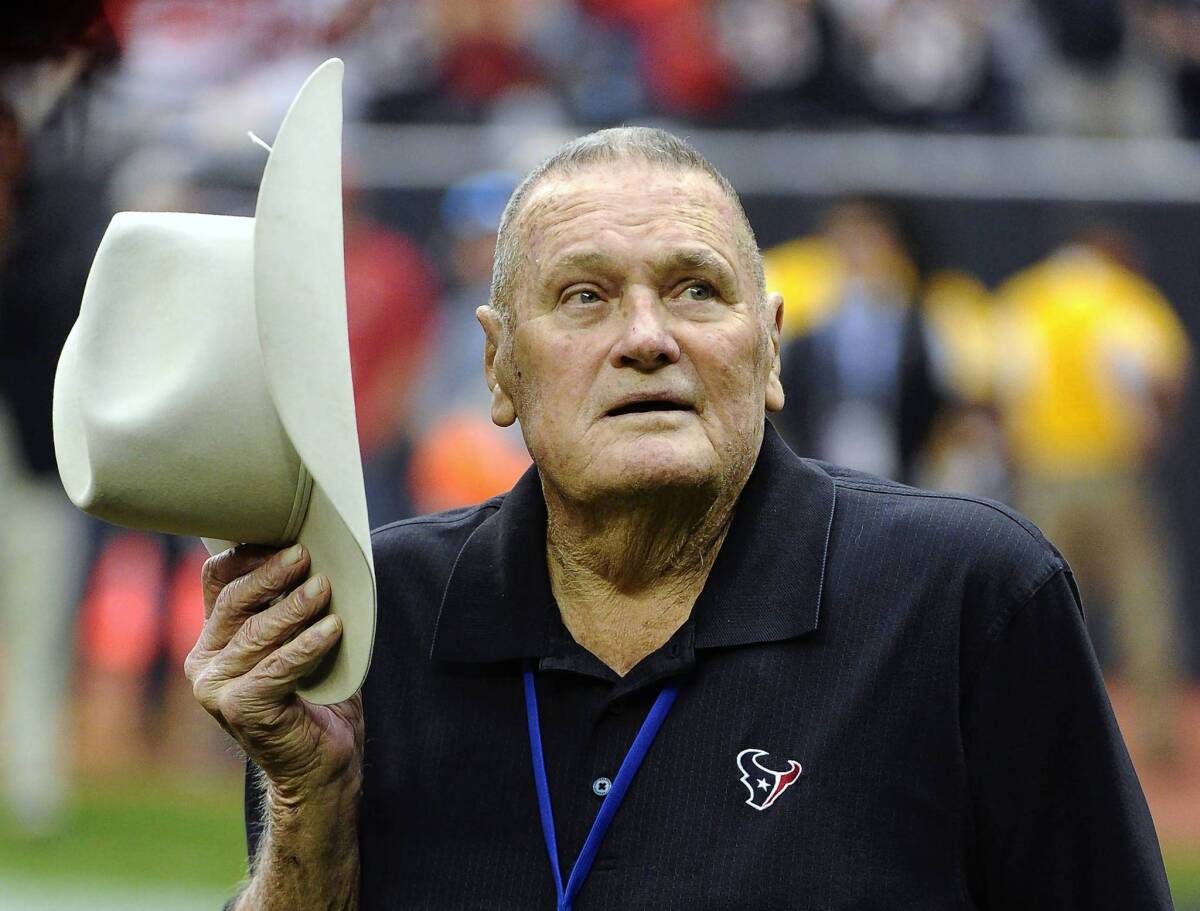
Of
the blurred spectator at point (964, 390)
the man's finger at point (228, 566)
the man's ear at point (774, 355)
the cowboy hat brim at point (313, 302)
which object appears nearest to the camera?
the cowboy hat brim at point (313, 302)

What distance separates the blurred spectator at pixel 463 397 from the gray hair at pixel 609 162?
596 centimetres

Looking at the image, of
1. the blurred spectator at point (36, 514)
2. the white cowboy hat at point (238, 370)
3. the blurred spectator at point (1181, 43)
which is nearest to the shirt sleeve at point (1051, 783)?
the white cowboy hat at point (238, 370)

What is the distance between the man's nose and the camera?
2.41 m

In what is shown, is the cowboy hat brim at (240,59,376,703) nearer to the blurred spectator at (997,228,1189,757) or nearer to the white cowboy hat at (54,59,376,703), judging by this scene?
the white cowboy hat at (54,59,376,703)

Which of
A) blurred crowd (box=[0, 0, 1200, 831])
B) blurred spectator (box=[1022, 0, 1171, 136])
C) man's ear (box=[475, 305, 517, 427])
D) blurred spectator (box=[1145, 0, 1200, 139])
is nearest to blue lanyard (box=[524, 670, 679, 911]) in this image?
man's ear (box=[475, 305, 517, 427])

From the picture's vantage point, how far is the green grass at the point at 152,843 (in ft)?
22.4

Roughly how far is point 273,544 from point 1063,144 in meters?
7.51

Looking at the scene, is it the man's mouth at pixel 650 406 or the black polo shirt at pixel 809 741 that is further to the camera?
the man's mouth at pixel 650 406

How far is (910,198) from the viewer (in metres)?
9.00

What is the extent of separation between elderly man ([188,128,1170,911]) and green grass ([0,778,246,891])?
4.18 m

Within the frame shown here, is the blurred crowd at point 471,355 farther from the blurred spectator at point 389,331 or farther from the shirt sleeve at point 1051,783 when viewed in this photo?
the shirt sleeve at point 1051,783

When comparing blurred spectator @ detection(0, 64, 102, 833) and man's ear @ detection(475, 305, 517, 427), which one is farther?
blurred spectator @ detection(0, 64, 102, 833)

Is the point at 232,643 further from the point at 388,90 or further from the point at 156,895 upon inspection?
the point at 388,90

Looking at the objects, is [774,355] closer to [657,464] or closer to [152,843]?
[657,464]
